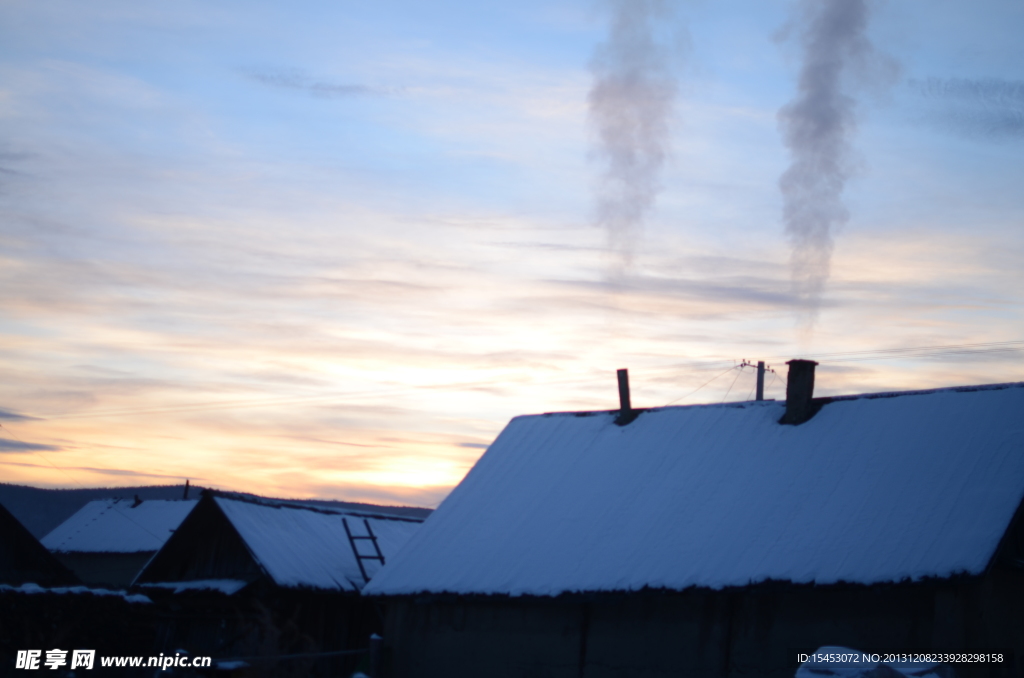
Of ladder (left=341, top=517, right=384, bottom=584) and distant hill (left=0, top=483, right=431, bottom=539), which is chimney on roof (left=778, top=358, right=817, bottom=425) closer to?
ladder (left=341, top=517, right=384, bottom=584)

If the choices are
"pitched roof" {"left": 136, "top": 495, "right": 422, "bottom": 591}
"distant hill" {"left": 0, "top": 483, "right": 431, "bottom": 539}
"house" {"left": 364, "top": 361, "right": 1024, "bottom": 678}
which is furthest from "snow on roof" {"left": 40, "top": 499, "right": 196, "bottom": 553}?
"distant hill" {"left": 0, "top": 483, "right": 431, "bottom": 539}

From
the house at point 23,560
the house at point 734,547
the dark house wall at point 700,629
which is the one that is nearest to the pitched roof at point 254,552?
the house at point 23,560

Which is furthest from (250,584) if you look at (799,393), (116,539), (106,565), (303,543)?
(116,539)

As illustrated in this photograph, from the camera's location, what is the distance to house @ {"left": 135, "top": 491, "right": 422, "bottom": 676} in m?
23.4

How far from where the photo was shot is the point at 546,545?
63.1 feet

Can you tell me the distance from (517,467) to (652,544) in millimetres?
5525

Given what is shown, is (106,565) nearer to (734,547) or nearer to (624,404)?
(624,404)

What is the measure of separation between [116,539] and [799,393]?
38.5 m

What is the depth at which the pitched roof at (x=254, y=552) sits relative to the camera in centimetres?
2408

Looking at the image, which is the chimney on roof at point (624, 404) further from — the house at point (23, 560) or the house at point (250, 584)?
the house at point (23, 560)

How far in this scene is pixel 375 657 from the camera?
18984mm

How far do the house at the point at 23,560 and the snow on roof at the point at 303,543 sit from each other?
571cm

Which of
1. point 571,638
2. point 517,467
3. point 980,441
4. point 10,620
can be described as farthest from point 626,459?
point 10,620

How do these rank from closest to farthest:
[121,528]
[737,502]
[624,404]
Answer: [737,502]
[624,404]
[121,528]
